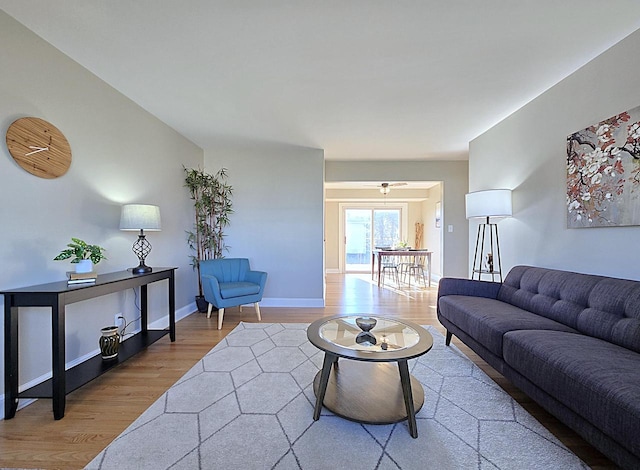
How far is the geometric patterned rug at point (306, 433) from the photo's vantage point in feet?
4.67

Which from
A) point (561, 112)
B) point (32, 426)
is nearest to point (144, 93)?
point (32, 426)

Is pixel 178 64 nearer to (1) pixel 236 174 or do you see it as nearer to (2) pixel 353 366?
(1) pixel 236 174

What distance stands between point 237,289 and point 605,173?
11.7ft

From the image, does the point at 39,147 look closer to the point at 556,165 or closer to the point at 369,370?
the point at 369,370

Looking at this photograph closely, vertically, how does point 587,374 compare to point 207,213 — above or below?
below

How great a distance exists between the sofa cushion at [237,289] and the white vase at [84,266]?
1.53 meters

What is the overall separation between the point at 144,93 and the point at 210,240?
2.15 metres

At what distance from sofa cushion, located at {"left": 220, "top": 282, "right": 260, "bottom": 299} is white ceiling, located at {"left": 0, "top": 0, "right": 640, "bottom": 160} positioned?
1985mm

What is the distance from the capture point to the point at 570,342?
1.66 metres

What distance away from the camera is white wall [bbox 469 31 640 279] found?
6.73 ft

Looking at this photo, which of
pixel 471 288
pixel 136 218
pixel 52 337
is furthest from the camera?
pixel 471 288

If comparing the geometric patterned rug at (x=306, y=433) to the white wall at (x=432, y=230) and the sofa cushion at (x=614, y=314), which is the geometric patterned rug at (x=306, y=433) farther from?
the white wall at (x=432, y=230)

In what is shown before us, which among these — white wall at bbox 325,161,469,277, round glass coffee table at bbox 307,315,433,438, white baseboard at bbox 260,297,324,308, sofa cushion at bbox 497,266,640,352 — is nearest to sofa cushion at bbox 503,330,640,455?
sofa cushion at bbox 497,266,640,352

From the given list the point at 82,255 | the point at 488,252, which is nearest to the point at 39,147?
the point at 82,255
